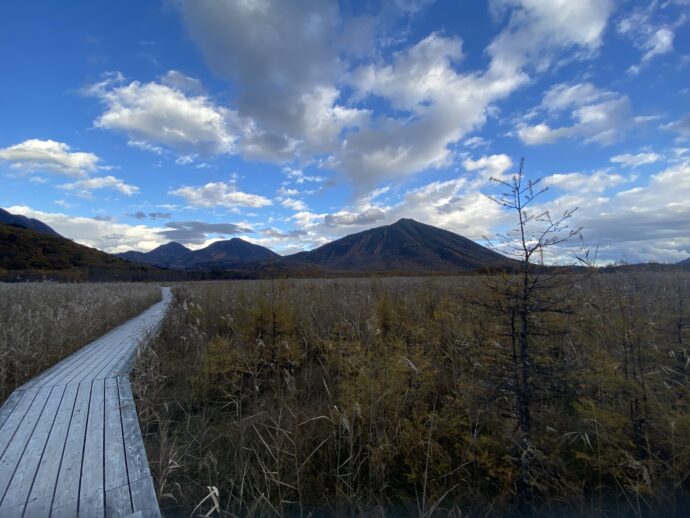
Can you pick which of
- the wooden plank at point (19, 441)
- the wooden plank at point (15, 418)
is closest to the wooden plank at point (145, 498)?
the wooden plank at point (19, 441)

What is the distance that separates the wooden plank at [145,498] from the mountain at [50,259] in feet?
202

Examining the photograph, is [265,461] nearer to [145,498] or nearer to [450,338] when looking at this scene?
[145,498]

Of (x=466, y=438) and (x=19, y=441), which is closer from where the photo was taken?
(x=466, y=438)

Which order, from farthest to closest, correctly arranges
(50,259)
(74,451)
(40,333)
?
(50,259) → (40,333) → (74,451)

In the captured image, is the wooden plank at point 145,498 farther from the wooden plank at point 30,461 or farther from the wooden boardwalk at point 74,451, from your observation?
the wooden plank at point 30,461

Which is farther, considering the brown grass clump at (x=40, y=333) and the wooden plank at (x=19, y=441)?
the brown grass clump at (x=40, y=333)

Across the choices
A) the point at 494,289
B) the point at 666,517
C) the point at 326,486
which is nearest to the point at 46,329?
the point at 326,486

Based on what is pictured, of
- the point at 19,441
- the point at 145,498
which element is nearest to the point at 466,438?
the point at 145,498

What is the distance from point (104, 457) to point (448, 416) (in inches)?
139

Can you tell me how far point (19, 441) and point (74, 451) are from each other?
80 cm

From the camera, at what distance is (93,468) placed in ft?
9.48

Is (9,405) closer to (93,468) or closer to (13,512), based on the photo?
(93,468)

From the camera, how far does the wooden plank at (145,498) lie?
2378mm

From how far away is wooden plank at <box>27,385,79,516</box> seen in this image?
2.49 m
